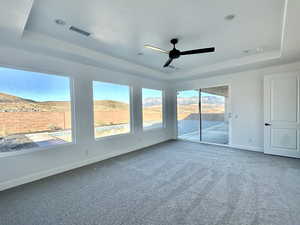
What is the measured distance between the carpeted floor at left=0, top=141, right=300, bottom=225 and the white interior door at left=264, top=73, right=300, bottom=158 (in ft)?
1.62

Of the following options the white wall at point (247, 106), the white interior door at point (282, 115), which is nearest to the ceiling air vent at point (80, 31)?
the white wall at point (247, 106)

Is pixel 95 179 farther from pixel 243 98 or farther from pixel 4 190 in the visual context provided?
pixel 243 98

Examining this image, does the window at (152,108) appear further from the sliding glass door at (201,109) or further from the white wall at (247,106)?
the white wall at (247,106)

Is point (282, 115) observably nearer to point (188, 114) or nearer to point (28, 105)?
point (188, 114)

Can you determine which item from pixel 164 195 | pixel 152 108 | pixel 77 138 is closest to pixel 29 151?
pixel 77 138

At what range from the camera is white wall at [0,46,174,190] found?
276cm

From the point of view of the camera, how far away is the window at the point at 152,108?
5.54 meters

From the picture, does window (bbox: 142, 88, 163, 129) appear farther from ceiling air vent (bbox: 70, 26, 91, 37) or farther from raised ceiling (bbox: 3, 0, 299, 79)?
ceiling air vent (bbox: 70, 26, 91, 37)

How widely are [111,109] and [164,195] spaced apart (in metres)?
2.92

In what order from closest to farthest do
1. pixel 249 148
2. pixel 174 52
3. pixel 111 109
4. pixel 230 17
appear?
pixel 230 17 < pixel 174 52 < pixel 111 109 < pixel 249 148

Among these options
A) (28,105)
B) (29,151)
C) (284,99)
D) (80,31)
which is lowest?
(29,151)

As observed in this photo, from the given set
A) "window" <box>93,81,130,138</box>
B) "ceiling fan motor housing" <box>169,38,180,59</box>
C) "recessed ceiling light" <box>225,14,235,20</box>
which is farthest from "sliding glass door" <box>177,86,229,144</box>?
"recessed ceiling light" <box>225,14,235,20</box>

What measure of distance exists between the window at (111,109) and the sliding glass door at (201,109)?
8.55ft

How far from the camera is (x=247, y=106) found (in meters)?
4.75
